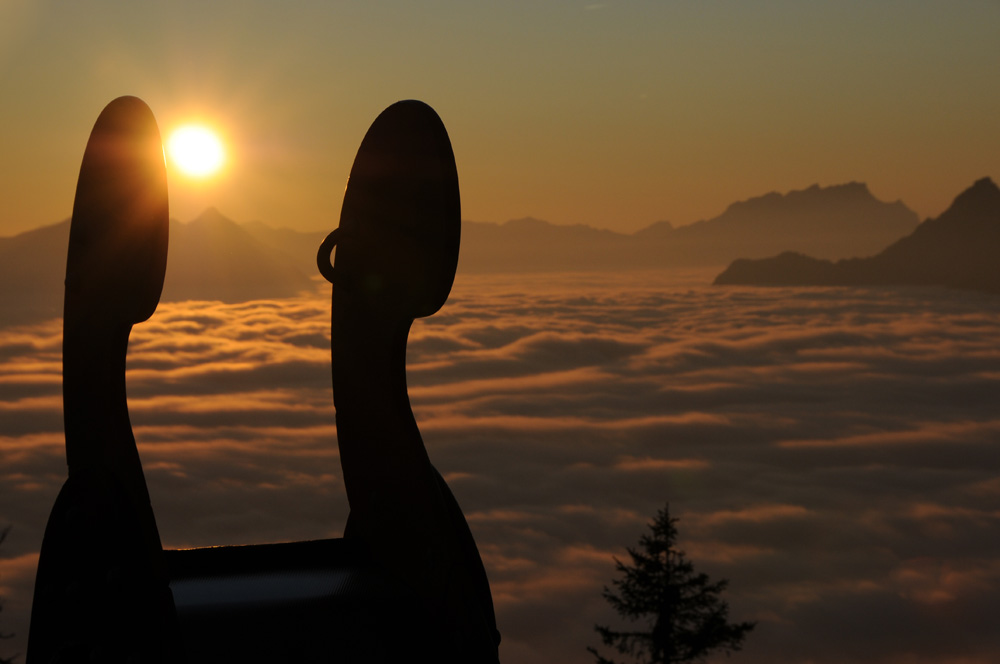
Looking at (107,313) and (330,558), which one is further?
(330,558)

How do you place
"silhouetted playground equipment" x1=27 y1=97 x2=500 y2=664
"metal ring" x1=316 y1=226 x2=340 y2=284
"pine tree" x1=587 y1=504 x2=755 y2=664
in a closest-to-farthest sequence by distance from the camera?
1. "silhouetted playground equipment" x1=27 y1=97 x2=500 y2=664
2. "metal ring" x1=316 y1=226 x2=340 y2=284
3. "pine tree" x1=587 y1=504 x2=755 y2=664

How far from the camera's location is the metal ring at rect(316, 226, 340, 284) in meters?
4.77

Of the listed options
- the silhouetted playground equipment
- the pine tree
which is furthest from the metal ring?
the pine tree

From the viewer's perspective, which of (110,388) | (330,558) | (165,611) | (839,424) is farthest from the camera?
(839,424)

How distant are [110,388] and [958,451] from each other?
563 ft

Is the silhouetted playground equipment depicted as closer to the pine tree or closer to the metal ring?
the metal ring

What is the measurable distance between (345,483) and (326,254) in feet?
3.92

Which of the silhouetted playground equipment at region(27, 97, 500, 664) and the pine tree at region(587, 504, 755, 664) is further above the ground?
the silhouetted playground equipment at region(27, 97, 500, 664)

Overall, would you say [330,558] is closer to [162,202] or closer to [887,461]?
[162,202]

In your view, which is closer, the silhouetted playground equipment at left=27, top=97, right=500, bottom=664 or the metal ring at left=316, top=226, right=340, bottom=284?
the silhouetted playground equipment at left=27, top=97, right=500, bottom=664

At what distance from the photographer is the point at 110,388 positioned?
3926mm

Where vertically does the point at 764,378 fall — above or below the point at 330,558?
below

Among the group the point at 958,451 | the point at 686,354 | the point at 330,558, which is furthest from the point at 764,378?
the point at 330,558

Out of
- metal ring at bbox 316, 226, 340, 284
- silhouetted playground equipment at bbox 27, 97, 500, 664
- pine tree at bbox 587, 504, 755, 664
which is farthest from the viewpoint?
pine tree at bbox 587, 504, 755, 664
